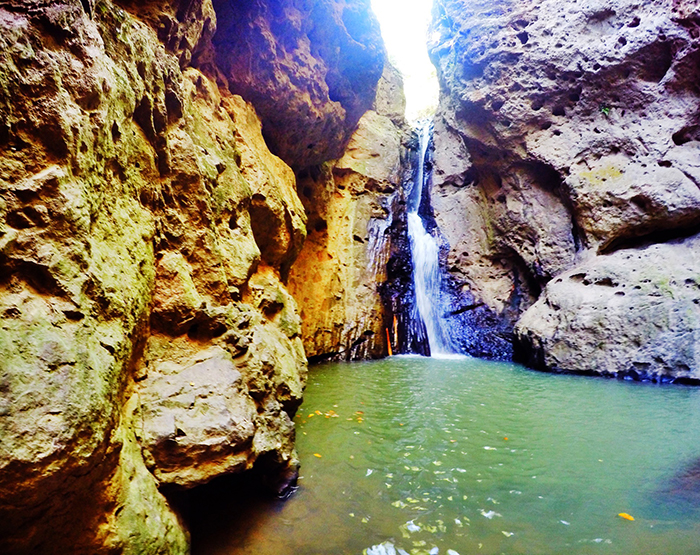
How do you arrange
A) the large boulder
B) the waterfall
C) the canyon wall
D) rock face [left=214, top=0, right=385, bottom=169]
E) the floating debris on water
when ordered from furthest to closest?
the waterfall
the large boulder
rock face [left=214, top=0, right=385, bottom=169]
the floating debris on water
the canyon wall

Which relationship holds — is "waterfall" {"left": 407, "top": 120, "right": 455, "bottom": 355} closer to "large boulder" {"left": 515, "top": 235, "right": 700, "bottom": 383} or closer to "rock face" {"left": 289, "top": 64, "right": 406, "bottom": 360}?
"rock face" {"left": 289, "top": 64, "right": 406, "bottom": 360}

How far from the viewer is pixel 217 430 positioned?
8.44 ft

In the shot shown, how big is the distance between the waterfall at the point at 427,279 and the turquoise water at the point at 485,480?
5908mm

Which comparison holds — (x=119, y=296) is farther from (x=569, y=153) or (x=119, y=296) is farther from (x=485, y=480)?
(x=569, y=153)

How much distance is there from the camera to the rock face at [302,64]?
23.1 ft

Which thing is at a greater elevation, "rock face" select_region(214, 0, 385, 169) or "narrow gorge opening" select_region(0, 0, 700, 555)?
"rock face" select_region(214, 0, 385, 169)

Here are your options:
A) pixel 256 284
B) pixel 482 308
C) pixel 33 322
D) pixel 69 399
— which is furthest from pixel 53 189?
pixel 482 308

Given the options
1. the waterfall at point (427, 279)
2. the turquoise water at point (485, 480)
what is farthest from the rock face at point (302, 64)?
the turquoise water at point (485, 480)

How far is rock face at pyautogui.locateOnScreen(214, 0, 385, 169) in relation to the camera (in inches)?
277

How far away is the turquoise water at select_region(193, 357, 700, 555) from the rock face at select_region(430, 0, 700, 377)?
3893 millimetres

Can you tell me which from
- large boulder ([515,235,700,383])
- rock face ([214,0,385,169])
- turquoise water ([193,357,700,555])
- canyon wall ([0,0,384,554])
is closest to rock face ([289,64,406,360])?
rock face ([214,0,385,169])

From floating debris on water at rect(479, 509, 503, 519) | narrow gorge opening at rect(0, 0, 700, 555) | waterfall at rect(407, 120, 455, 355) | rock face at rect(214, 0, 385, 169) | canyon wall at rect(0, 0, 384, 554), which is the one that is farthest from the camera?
waterfall at rect(407, 120, 455, 355)

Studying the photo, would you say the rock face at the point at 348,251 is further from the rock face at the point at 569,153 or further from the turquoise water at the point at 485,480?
the turquoise water at the point at 485,480

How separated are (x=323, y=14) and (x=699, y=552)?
977cm
